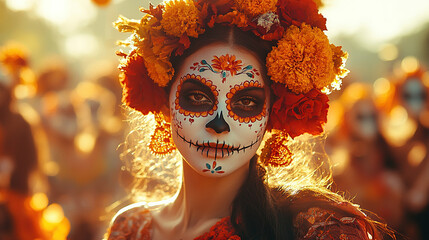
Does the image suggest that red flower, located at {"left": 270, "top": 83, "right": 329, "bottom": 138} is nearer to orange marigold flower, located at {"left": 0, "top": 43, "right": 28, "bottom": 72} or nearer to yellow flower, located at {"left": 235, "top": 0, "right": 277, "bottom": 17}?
yellow flower, located at {"left": 235, "top": 0, "right": 277, "bottom": 17}

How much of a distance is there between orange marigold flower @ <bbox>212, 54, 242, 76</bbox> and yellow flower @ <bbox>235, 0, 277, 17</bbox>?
250 mm

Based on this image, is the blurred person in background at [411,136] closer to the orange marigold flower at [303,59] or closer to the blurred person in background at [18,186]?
the blurred person in background at [18,186]

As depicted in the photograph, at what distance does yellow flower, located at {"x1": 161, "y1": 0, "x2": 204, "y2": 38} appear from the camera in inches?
116

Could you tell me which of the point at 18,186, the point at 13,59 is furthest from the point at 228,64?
the point at 13,59

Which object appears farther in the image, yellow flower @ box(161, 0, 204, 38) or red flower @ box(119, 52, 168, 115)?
red flower @ box(119, 52, 168, 115)

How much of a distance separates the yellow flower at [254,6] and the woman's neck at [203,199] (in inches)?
34.0

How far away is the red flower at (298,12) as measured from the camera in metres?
2.96

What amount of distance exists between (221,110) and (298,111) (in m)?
0.43

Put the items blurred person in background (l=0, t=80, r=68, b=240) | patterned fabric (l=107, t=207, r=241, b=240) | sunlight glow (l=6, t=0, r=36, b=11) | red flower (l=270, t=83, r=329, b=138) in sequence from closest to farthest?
red flower (l=270, t=83, r=329, b=138) → patterned fabric (l=107, t=207, r=241, b=240) → blurred person in background (l=0, t=80, r=68, b=240) → sunlight glow (l=6, t=0, r=36, b=11)

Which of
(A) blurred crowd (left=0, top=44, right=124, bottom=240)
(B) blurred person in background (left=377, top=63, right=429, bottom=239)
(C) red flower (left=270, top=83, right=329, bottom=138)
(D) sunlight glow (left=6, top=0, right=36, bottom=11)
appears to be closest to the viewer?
(C) red flower (left=270, top=83, right=329, bottom=138)

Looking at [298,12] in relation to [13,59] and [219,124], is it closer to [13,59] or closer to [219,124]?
[219,124]

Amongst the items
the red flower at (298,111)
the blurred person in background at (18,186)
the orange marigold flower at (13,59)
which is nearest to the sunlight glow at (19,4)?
the orange marigold flower at (13,59)

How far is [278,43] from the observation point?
2943mm

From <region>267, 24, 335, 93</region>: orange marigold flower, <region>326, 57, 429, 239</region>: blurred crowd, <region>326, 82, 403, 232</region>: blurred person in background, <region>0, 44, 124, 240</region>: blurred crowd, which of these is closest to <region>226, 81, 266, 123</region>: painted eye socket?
<region>267, 24, 335, 93</region>: orange marigold flower
